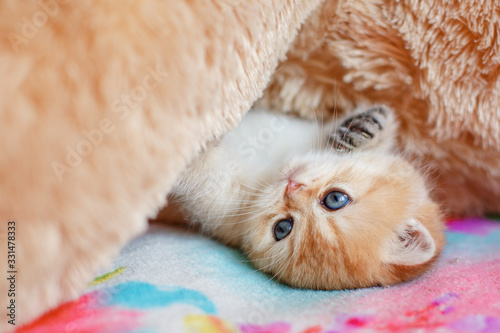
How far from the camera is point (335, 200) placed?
3.75ft

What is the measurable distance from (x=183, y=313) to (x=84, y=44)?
18.9 inches

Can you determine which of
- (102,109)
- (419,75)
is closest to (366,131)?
(419,75)

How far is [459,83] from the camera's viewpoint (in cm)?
110

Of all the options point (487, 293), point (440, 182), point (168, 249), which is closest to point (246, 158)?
point (168, 249)

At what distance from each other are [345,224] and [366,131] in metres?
0.31

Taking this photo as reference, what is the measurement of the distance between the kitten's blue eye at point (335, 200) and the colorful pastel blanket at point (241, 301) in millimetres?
229

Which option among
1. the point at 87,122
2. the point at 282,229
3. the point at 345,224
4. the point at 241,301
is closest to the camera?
the point at 87,122

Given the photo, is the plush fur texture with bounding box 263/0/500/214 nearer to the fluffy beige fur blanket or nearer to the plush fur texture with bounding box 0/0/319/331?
the fluffy beige fur blanket

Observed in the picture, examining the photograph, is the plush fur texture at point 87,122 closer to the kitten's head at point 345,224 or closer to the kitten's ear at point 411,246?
the kitten's head at point 345,224

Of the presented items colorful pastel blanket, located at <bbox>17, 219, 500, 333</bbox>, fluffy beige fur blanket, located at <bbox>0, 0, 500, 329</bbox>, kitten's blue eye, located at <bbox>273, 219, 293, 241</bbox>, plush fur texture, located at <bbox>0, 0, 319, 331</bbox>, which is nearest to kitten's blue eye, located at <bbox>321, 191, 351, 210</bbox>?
kitten's blue eye, located at <bbox>273, 219, 293, 241</bbox>

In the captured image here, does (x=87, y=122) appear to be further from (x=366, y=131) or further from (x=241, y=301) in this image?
(x=366, y=131)

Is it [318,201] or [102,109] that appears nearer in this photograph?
[102,109]

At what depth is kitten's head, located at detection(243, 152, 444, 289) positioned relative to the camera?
1063mm

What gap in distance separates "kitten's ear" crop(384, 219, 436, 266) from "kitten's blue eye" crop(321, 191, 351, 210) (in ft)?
0.50
